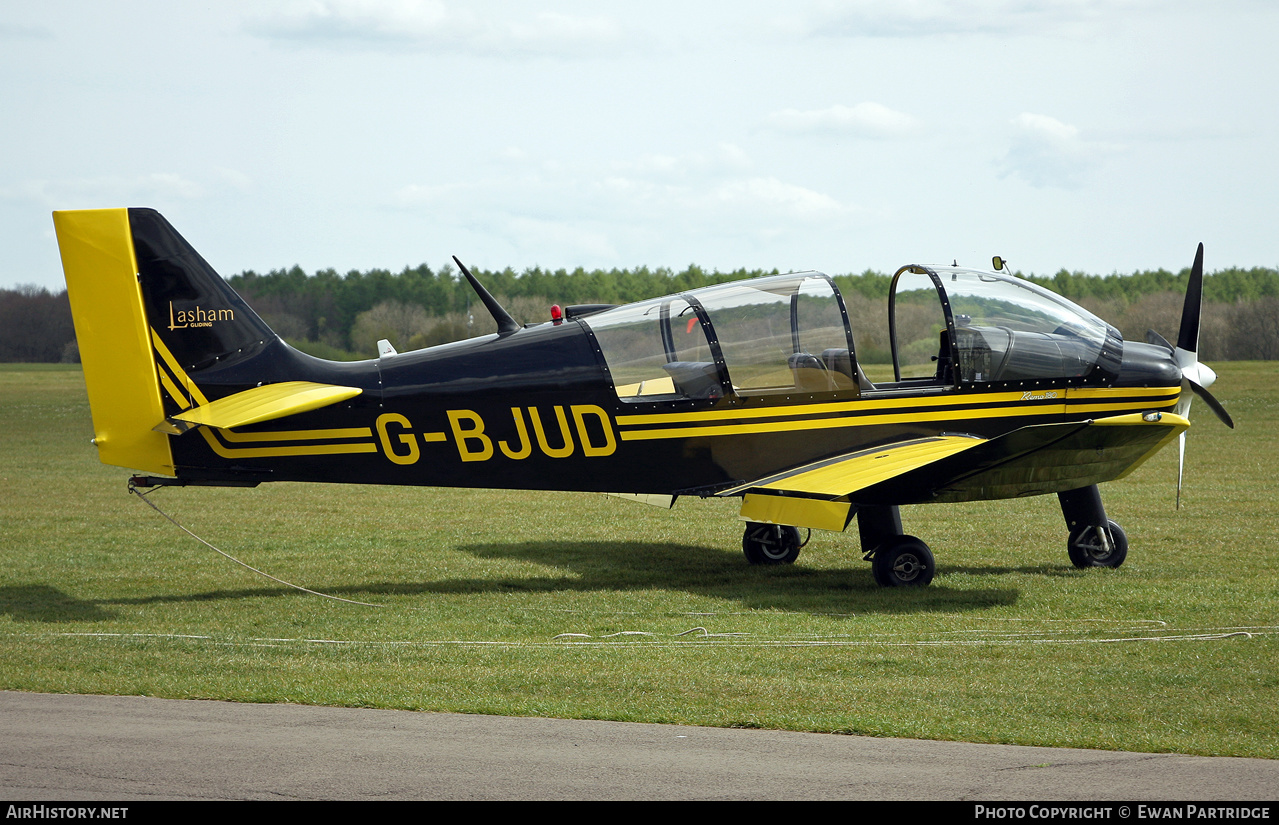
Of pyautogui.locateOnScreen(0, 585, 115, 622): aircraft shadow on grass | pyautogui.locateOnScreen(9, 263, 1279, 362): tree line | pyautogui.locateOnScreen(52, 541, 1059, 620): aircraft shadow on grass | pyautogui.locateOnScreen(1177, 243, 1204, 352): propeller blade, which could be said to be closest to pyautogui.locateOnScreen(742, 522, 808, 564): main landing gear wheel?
pyautogui.locateOnScreen(52, 541, 1059, 620): aircraft shadow on grass

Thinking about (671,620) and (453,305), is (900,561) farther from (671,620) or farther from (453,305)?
(453,305)

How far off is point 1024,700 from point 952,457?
3079 mm

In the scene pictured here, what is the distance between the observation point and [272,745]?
601cm

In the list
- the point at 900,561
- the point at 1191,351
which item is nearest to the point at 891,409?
the point at 900,561

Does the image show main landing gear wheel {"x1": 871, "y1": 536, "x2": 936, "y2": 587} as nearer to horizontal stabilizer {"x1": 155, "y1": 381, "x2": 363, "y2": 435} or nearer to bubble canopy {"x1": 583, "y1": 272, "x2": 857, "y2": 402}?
bubble canopy {"x1": 583, "y1": 272, "x2": 857, "y2": 402}

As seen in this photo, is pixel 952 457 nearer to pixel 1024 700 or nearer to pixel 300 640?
pixel 1024 700

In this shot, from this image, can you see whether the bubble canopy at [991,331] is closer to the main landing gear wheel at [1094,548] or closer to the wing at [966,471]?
the wing at [966,471]

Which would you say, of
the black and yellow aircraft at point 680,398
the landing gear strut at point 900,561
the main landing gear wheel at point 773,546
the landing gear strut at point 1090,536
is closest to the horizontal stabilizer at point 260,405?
the black and yellow aircraft at point 680,398

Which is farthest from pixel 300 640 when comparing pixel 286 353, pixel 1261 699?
pixel 1261 699

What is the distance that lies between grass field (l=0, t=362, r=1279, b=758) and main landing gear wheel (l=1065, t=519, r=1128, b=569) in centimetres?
23

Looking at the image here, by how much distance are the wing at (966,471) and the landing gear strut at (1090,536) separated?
110cm

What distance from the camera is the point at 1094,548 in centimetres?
1144

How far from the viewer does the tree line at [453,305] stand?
41.1m

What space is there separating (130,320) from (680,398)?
462 centimetres
